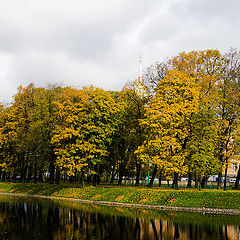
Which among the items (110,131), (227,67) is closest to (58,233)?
(110,131)

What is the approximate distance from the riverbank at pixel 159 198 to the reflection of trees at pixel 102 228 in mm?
8584

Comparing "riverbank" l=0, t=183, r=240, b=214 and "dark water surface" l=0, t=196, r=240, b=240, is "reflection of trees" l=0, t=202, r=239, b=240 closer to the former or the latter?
"dark water surface" l=0, t=196, r=240, b=240

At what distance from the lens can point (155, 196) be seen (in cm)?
4441

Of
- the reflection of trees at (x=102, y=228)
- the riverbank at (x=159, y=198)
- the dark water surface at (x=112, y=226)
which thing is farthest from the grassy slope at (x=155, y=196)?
the reflection of trees at (x=102, y=228)

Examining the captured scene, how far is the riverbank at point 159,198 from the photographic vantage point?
126 ft

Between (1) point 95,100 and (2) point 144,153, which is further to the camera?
(1) point 95,100

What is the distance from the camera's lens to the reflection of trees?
23.0m

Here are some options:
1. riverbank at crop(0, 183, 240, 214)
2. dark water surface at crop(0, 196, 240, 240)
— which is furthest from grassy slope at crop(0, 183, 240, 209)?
dark water surface at crop(0, 196, 240, 240)

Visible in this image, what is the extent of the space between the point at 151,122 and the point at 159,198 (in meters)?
11.1

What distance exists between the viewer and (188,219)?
31.5m

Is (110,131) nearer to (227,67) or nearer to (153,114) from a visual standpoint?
(153,114)

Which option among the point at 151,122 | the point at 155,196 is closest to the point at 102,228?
the point at 155,196

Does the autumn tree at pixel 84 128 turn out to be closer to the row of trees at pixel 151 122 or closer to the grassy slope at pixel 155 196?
the row of trees at pixel 151 122

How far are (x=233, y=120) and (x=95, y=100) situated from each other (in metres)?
23.1
